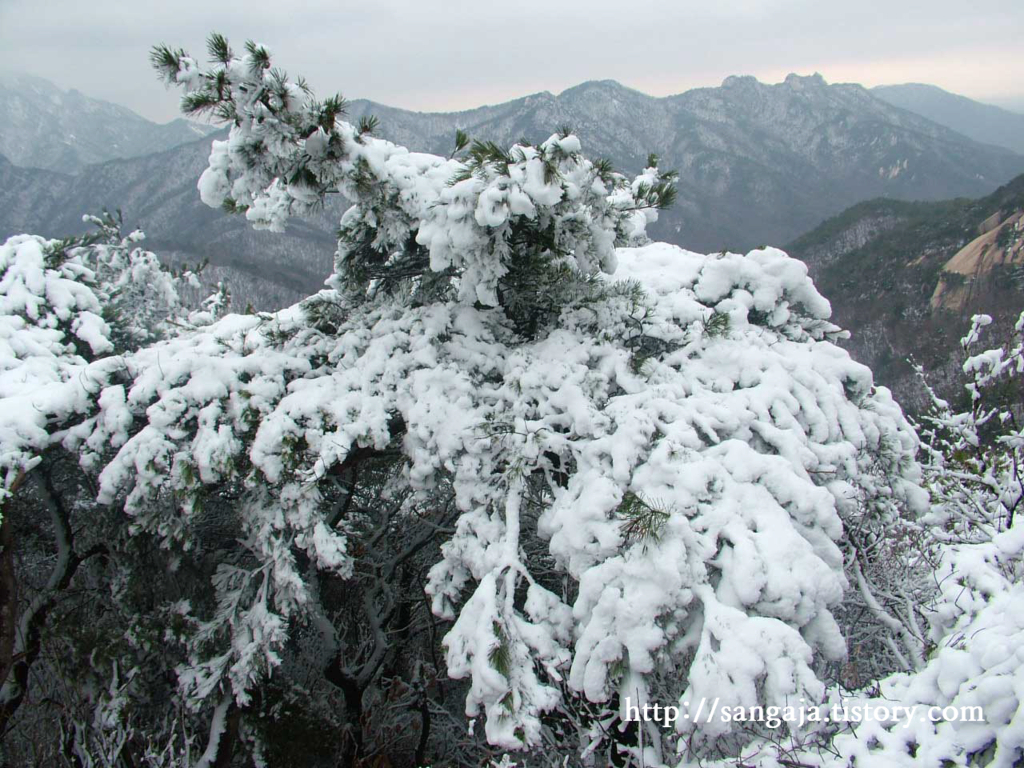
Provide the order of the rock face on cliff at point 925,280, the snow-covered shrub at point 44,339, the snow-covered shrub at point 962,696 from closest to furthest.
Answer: the snow-covered shrub at point 962,696 < the snow-covered shrub at point 44,339 < the rock face on cliff at point 925,280

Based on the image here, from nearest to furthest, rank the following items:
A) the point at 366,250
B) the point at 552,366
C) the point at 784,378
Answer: the point at 784,378
the point at 552,366
the point at 366,250

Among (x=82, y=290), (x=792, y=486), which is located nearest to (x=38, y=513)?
(x=82, y=290)

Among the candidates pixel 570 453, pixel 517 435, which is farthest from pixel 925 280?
pixel 517 435

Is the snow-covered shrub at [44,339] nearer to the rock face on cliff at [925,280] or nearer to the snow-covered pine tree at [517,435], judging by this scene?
the snow-covered pine tree at [517,435]

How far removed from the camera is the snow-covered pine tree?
8.25 feet

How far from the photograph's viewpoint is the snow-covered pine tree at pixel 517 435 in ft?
8.25

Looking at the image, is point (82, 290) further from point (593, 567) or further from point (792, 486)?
point (792, 486)

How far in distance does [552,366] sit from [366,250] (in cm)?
158

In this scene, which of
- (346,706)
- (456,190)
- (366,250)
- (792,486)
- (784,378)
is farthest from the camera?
(346,706)

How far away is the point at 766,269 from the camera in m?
4.07

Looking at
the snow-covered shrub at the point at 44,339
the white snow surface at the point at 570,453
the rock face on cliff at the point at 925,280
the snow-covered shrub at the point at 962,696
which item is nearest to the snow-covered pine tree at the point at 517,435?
the white snow surface at the point at 570,453

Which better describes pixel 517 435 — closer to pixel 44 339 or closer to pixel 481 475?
pixel 481 475

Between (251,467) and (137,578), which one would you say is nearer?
(251,467)

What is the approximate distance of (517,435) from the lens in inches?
129
